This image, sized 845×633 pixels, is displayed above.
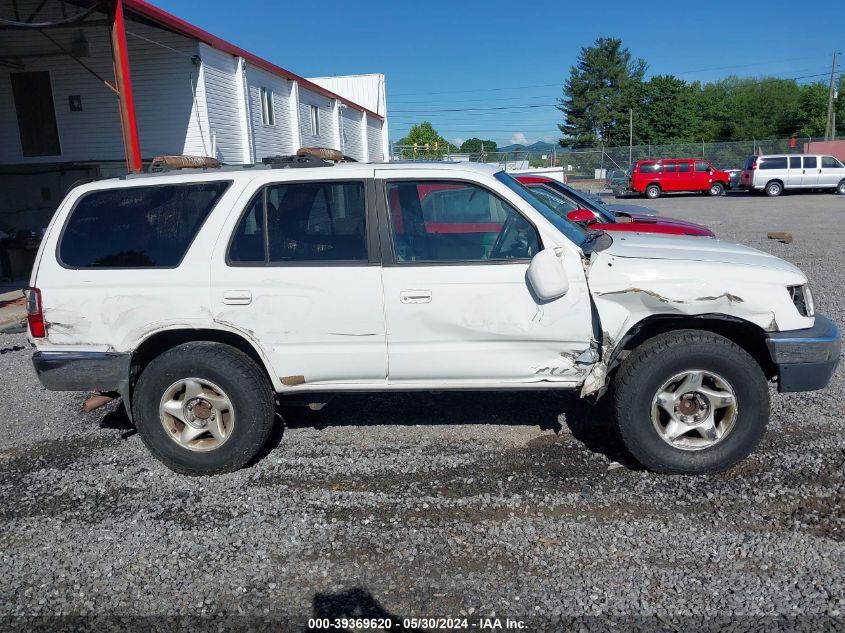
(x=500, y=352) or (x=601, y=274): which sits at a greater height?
(x=601, y=274)

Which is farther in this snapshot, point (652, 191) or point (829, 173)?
point (652, 191)

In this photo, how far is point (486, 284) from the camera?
4.13m

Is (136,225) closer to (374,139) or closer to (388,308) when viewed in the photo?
(388,308)

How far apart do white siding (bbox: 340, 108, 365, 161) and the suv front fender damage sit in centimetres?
2829

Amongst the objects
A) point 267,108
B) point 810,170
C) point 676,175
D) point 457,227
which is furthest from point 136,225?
point 810,170

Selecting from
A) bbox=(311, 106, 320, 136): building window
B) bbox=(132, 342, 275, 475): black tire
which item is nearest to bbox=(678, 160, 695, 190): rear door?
bbox=(311, 106, 320, 136): building window

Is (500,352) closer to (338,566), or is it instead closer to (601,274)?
(601,274)

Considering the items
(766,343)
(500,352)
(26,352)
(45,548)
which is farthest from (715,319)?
(26,352)

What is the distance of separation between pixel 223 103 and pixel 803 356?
59.8 ft

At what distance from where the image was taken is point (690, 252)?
14.0 ft

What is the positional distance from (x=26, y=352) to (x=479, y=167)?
20.6 feet

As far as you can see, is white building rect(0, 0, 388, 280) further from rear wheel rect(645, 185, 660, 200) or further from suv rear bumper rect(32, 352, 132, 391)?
rear wheel rect(645, 185, 660, 200)

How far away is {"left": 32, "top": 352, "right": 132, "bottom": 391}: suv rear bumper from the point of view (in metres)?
4.38

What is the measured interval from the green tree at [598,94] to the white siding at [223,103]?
65399 millimetres
